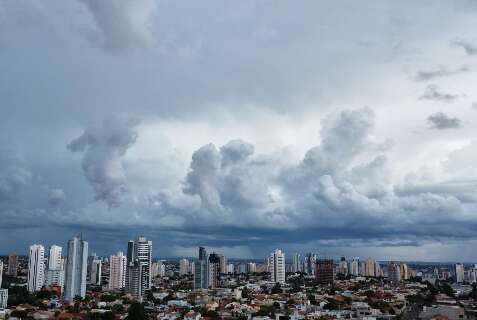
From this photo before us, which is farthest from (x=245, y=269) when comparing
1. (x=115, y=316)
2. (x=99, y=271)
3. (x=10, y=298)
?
(x=115, y=316)

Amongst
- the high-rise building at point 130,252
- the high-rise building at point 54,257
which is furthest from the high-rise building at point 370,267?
the high-rise building at point 54,257

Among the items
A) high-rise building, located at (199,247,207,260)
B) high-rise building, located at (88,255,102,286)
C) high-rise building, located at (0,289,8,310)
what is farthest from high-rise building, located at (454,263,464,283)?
high-rise building, located at (0,289,8,310)

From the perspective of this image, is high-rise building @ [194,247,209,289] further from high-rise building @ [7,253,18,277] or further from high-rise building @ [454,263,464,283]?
high-rise building @ [454,263,464,283]

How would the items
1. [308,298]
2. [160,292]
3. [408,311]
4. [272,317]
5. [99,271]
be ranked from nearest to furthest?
[272,317] → [408,311] → [308,298] → [160,292] → [99,271]

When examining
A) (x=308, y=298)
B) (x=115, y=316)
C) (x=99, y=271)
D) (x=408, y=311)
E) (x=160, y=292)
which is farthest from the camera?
(x=99, y=271)

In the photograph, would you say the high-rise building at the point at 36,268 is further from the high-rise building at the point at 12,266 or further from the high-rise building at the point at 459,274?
the high-rise building at the point at 459,274

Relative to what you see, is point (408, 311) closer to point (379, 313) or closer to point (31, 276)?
point (379, 313)

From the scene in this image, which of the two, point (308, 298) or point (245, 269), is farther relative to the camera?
point (245, 269)
